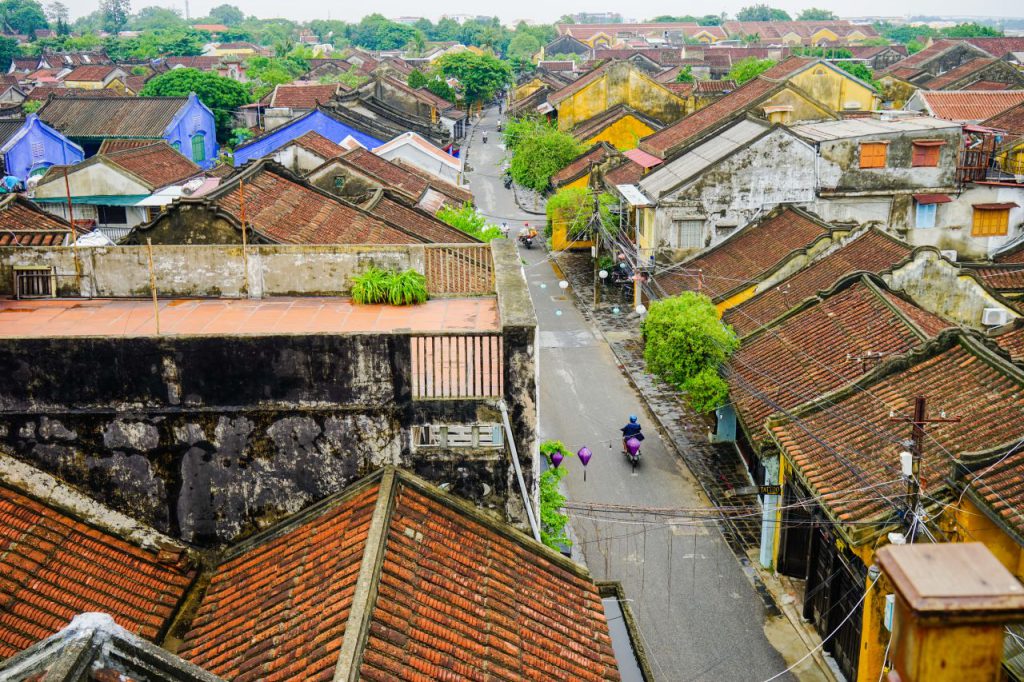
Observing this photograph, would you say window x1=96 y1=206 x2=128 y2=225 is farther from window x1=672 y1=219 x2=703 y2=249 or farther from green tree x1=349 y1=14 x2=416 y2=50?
green tree x1=349 y1=14 x2=416 y2=50

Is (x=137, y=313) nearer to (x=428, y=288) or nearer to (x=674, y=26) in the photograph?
(x=428, y=288)

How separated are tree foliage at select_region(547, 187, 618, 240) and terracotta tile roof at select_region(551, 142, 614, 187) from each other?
273cm

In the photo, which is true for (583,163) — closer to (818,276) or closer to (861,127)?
(861,127)

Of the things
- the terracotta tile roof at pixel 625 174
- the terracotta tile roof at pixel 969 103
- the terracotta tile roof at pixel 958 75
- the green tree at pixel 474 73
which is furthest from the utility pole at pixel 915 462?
the green tree at pixel 474 73

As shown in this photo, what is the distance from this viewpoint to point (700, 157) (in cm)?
3522

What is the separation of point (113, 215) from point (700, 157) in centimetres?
2408

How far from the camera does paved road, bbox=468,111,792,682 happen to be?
16.5 m

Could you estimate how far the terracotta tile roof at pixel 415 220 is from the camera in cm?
2514

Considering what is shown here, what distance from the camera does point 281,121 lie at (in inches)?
2320

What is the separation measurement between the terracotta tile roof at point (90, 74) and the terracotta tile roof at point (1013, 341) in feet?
310

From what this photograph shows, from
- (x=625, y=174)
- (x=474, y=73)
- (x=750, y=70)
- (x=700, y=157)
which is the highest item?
(x=750, y=70)

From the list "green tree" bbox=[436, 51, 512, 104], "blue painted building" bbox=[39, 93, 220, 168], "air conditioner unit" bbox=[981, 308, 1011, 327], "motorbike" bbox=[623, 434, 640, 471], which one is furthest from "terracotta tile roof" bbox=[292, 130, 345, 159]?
"green tree" bbox=[436, 51, 512, 104]

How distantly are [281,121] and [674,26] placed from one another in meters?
157

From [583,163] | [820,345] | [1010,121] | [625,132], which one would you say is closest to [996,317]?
[820,345]
